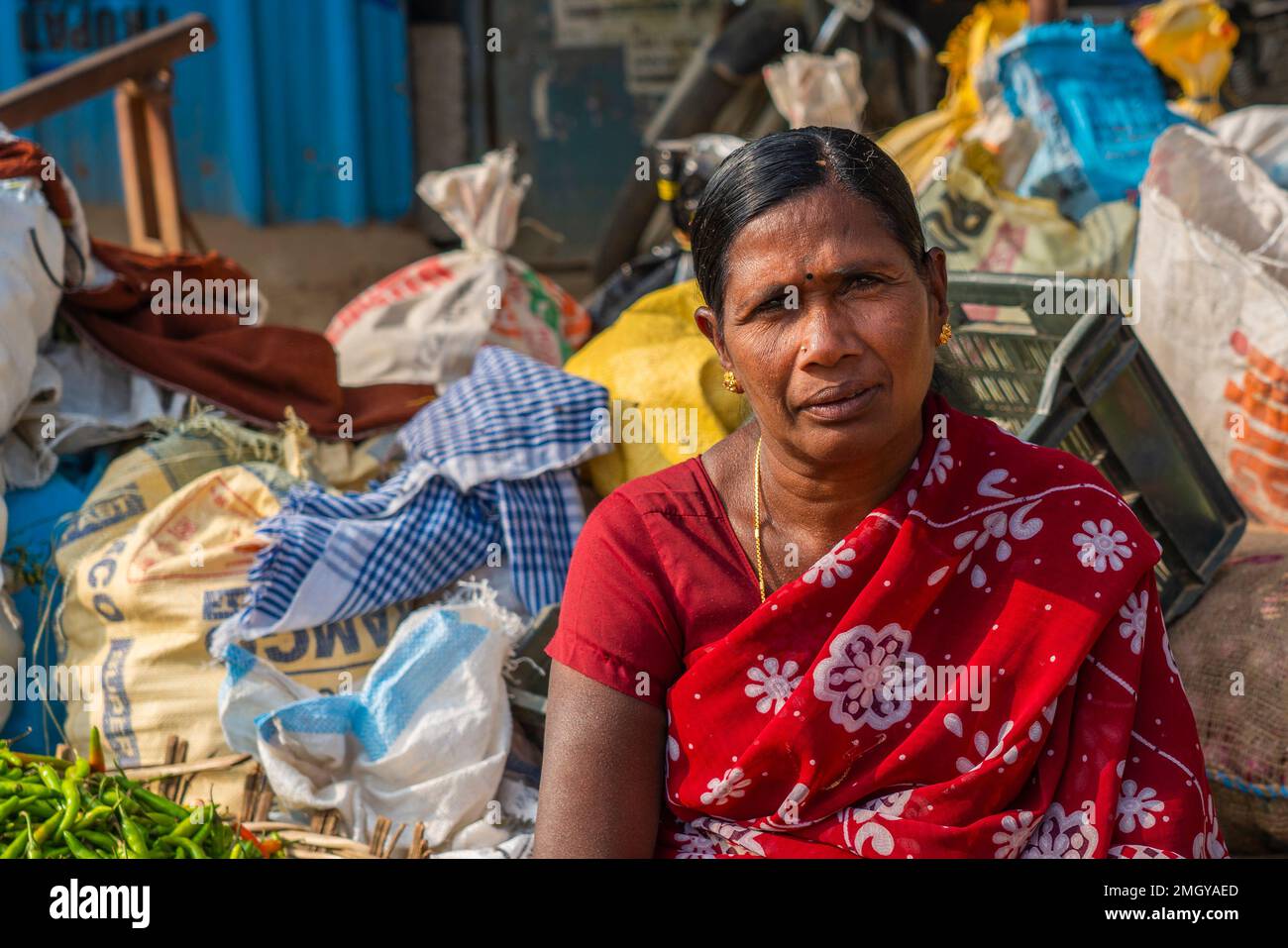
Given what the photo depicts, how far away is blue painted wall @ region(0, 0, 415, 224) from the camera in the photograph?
5242mm

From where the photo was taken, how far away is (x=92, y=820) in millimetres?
1853

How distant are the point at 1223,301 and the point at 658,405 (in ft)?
3.98

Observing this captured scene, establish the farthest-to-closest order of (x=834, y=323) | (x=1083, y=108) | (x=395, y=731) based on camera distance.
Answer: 1. (x=1083, y=108)
2. (x=395, y=731)
3. (x=834, y=323)

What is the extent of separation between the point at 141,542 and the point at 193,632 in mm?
234

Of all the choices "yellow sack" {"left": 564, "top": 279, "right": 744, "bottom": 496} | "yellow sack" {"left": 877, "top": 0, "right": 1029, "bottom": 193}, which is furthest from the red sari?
"yellow sack" {"left": 877, "top": 0, "right": 1029, "bottom": 193}

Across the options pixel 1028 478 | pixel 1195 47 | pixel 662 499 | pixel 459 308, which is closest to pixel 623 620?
pixel 662 499

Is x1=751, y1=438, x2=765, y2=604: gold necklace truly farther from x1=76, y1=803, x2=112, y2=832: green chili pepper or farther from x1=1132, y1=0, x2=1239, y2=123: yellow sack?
x1=1132, y1=0, x2=1239, y2=123: yellow sack

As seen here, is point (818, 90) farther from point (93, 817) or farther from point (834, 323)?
point (93, 817)

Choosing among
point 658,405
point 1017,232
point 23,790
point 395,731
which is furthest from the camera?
point 1017,232

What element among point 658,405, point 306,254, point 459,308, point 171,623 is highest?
point 306,254

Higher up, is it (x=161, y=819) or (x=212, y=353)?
(x=212, y=353)

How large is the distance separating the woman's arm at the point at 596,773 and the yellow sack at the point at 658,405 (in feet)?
3.64

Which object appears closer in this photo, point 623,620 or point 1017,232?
point 623,620

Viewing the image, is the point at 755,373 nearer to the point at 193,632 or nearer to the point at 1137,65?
the point at 193,632
